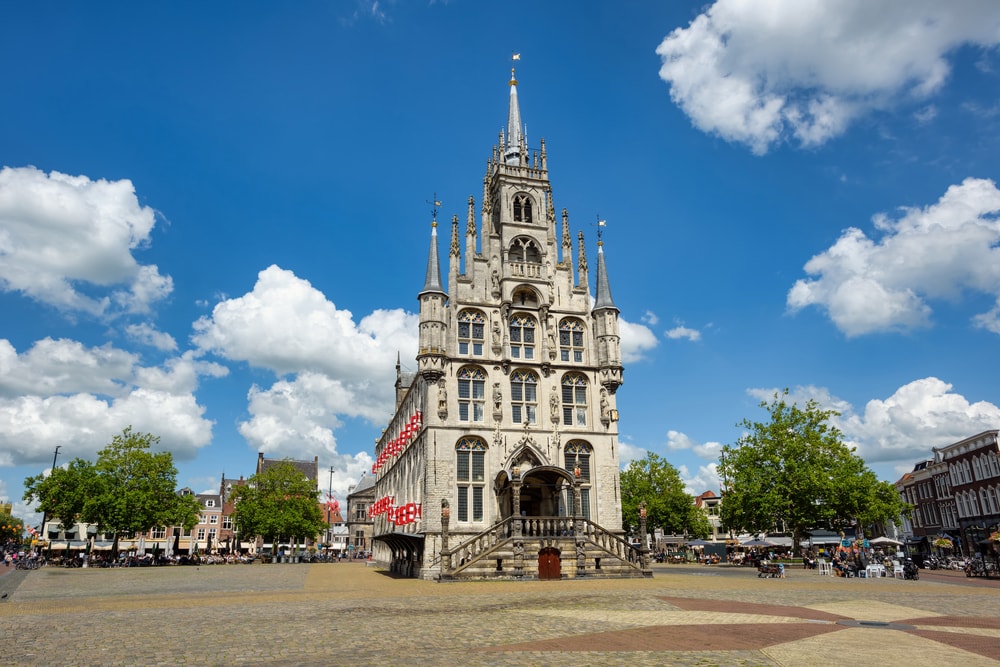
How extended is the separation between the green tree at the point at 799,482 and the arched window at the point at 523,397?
63.6 feet

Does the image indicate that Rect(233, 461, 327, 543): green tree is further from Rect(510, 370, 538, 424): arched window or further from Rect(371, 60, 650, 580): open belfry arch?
Rect(510, 370, 538, 424): arched window

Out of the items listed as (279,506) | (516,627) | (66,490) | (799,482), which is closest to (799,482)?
(799,482)

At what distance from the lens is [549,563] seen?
35.8 m

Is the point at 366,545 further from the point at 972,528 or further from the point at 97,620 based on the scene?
the point at 97,620

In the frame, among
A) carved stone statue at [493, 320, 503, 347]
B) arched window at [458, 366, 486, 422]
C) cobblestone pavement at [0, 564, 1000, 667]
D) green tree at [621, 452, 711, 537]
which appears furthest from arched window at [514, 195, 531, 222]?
green tree at [621, 452, 711, 537]

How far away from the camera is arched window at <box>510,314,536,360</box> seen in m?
44.8

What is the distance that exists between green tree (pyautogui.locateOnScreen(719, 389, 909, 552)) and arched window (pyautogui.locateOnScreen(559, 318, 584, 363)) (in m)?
17.7

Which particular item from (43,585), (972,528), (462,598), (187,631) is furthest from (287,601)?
(972,528)

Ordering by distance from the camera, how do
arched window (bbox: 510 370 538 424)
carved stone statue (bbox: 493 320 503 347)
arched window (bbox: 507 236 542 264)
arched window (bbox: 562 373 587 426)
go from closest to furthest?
arched window (bbox: 510 370 538 424), carved stone statue (bbox: 493 320 503 347), arched window (bbox: 562 373 587 426), arched window (bbox: 507 236 542 264)

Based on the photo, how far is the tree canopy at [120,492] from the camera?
6009cm

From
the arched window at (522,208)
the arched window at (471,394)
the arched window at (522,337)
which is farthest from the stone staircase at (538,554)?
the arched window at (522,208)

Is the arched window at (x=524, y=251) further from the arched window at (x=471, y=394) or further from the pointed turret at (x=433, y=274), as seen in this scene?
the arched window at (x=471, y=394)

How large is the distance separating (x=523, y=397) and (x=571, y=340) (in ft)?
18.6

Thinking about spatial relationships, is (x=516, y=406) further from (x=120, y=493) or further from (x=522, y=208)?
(x=120, y=493)
